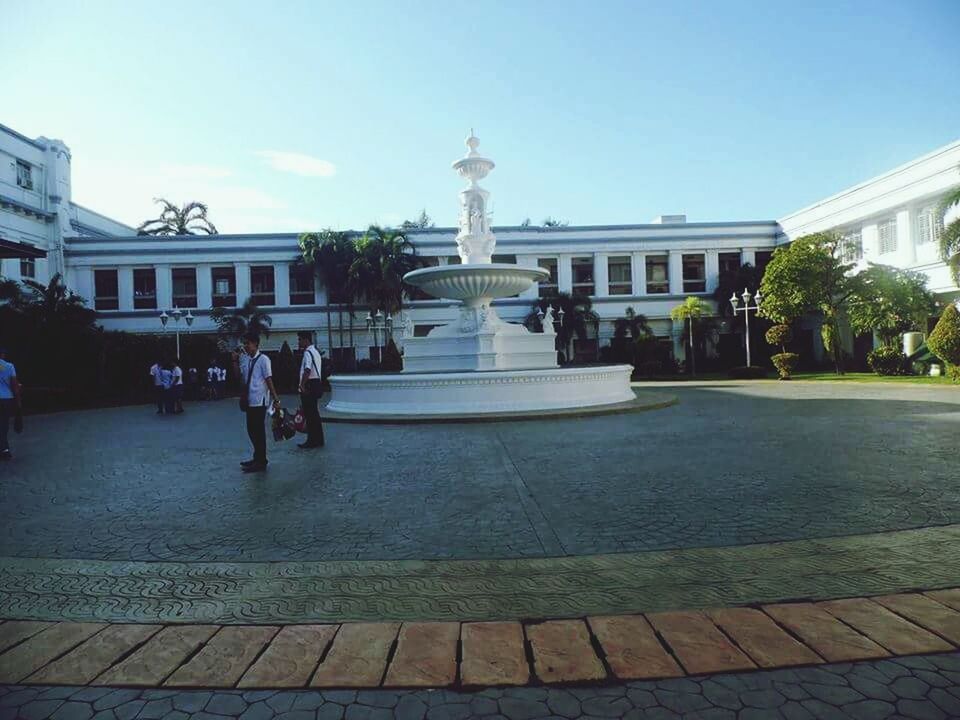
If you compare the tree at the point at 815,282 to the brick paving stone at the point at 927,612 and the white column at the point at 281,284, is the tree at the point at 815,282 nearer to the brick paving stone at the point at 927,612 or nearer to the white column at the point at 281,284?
the brick paving stone at the point at 927,612

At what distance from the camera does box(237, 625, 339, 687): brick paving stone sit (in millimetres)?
2410

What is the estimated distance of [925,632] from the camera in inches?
104

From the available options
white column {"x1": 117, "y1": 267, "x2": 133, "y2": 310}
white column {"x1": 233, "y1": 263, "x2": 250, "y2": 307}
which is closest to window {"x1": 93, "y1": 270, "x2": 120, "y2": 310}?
white column {"x1": 117, "y1": 267, "x2": 133, "y2": 310}

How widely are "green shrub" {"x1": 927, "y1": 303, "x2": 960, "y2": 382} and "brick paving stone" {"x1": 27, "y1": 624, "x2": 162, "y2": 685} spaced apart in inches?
881

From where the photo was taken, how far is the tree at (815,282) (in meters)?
25.5

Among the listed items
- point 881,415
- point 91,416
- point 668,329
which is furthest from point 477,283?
point 668,329

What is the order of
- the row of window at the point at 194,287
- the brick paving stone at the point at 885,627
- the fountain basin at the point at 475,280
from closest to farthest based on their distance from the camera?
the brick paving stone at the point at 885,627
the fountain basin at the point at 475,280
the row of window at the point at 194,287

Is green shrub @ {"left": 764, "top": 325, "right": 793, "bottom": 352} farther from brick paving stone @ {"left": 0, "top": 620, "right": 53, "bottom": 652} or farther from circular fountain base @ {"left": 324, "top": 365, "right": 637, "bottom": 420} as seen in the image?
brick paving stone @ {"left": 0, "top": 620, "right": 53, "bottom": 652}

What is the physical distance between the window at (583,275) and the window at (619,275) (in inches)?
43.7

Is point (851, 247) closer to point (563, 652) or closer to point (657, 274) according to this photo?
point (657, 274)

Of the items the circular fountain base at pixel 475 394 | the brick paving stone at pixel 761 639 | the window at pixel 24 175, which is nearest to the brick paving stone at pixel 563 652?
the brick paving stone at pixel 761 639

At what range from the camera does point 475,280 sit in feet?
52.3

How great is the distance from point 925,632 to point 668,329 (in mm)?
36396

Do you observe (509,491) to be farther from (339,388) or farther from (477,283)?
(477,283)
